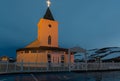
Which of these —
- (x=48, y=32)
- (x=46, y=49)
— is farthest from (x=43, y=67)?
(x=48, y=32)

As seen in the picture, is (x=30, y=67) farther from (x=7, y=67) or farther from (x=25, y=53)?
(x=25, y=53)

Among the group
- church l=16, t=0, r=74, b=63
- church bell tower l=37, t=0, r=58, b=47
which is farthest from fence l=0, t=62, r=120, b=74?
church bell tower l=37, t=0, r=58, b=47

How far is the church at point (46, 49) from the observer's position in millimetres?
28172

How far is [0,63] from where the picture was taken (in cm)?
1778

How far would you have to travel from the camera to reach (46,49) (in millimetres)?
28031

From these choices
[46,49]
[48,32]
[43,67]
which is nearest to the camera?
[43,67]

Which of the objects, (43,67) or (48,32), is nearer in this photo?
(43,67)

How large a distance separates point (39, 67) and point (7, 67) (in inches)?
175

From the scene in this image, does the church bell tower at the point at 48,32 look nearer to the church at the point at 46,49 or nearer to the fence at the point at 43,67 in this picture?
the church at the point at 46,49

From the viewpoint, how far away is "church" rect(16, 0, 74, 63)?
28.2 meters

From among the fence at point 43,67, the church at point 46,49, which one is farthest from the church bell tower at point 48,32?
the fence at point 43,67

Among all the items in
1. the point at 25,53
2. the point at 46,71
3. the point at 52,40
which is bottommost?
the point at 46,71

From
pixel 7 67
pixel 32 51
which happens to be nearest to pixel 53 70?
pixel 7 67

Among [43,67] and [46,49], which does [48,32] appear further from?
[43,67]
